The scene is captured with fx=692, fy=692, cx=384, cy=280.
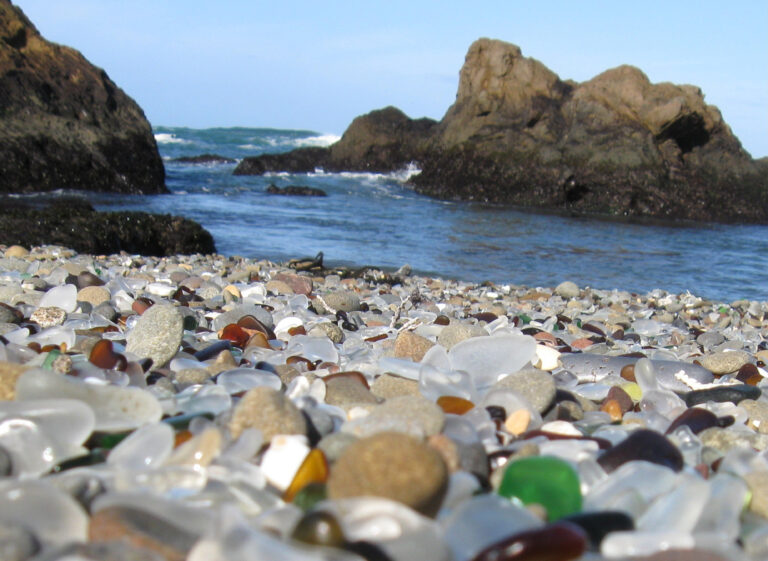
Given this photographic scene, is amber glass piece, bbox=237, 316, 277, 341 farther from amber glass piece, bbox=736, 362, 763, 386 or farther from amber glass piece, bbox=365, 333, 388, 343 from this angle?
amber glass piece, bbox=736, 362, 763, 386

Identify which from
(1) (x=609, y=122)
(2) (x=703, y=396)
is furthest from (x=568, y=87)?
(2) (x=703, y=396)

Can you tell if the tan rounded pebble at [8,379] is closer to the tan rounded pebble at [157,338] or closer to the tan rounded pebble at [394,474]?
the tan rounded pebble at [157,338]

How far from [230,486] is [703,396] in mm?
1586

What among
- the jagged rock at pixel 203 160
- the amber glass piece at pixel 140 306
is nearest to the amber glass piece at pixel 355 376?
the amber glass piece at pixel 140 306

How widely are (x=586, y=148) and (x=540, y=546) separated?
66.9 ft

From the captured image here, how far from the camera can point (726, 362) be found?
2617mm

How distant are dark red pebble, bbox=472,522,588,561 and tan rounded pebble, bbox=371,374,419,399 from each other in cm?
95

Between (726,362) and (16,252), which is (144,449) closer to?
(726,362)

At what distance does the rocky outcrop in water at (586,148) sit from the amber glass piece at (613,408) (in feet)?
57.4

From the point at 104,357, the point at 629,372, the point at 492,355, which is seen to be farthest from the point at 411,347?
the point at 104,357

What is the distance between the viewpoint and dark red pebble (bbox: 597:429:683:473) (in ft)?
4.56

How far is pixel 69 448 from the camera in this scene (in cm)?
130

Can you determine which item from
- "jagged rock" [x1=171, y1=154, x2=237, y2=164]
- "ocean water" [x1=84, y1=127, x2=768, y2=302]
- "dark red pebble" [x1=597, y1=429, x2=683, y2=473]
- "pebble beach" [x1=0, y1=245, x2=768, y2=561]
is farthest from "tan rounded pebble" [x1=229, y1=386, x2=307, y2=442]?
"jagged rock" [x1=171, y1=154, x2=237, y2=164]

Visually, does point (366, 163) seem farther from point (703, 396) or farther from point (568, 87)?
point (703, 396)
